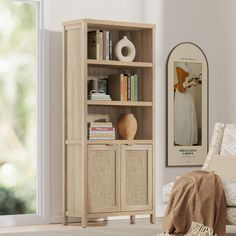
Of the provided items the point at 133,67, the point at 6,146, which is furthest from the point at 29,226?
the point at 133,67

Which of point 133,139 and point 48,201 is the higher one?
point 133,139

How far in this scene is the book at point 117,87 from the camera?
7.12 meters

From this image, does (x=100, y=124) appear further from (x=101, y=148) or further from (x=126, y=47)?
(x=126, y=47)

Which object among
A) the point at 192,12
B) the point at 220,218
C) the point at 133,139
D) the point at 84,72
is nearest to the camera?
the point at 220,218

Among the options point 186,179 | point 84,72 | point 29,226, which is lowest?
point 29,226

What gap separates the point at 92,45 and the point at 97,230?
177 centimetres

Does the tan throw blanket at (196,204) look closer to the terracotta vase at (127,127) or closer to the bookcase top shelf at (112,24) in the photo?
the terracotta vase at (127,127)

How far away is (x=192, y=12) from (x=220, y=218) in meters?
3.08

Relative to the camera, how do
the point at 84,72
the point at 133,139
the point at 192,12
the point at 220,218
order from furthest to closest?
1. the point at 192,12
2. the point at 133,139
3. the point at 84,72
4. the point at 220,218

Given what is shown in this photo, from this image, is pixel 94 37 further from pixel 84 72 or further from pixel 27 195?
pixel 27 195

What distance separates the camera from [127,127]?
7184 mm

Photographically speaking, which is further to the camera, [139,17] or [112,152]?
[139,17]

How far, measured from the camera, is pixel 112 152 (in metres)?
6.95

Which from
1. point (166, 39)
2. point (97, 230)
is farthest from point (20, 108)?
point (166, 39)
